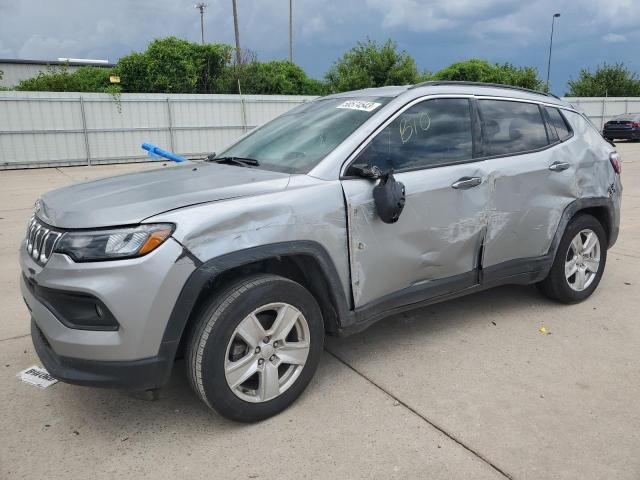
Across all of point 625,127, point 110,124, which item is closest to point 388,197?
point 110,124

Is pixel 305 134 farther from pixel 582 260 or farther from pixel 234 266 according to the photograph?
pixel 582 260

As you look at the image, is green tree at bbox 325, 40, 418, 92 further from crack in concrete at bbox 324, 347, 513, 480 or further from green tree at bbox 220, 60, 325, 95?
crack in concrete at bbox 324, 347, 513, 480

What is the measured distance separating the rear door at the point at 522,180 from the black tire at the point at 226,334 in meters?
1.65

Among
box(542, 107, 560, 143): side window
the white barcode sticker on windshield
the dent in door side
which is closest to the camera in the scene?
the white barcode sticker on windshield

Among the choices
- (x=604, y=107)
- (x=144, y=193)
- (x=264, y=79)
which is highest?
(x=264, y=79)

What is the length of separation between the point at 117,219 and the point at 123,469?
1.15 metres

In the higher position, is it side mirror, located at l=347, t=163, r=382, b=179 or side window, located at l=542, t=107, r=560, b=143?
side window, located at l=542, t=107, r=560, b=143

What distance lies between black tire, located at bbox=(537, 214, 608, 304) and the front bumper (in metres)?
3.06

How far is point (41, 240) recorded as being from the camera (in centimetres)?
273

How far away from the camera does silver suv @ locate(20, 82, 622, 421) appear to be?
98.6 inches

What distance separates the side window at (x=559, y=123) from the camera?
4.36 metres

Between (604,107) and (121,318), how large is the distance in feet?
108

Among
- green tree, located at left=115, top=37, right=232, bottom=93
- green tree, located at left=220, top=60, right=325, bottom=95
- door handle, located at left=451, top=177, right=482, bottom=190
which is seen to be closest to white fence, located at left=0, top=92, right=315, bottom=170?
green tree, located at left=115, top=37, right=232, bottom=93

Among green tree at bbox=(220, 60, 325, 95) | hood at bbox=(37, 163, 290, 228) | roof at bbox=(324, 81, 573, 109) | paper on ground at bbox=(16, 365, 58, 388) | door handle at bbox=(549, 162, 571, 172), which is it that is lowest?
paper on ground at bbox=(16, 365, 58, 388)
